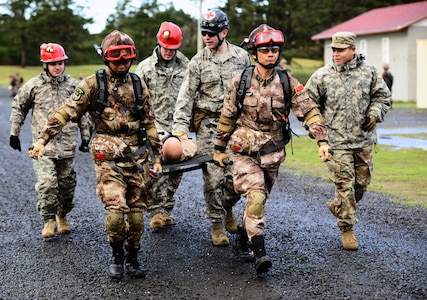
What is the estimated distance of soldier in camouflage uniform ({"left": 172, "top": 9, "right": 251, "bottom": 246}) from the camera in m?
7.59

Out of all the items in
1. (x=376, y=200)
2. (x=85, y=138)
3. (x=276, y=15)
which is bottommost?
(x=376, y=200)

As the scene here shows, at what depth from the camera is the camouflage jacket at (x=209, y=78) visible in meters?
7.70

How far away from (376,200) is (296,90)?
13.8ft

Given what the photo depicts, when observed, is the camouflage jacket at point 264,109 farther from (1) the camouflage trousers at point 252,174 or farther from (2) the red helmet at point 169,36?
(2) the red helmet at point 169,36

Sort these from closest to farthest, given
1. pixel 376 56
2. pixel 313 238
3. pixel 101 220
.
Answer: pixel 313 238 < pixel 101 220 < pixel 376 56

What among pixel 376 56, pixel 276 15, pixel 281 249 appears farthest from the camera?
pixel 276 15

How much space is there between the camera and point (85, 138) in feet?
27.8

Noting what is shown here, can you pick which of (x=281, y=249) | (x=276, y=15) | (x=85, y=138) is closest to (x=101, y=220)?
(x=85, y=138)

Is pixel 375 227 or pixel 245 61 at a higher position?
pixel 245 61

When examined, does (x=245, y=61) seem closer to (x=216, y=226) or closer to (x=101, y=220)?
(x=216, y=226)

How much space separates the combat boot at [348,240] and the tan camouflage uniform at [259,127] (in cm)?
114

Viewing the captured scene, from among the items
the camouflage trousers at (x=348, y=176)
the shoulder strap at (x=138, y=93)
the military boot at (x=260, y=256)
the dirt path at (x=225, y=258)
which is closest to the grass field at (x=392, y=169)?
the dirt path at (x=225, y=258)

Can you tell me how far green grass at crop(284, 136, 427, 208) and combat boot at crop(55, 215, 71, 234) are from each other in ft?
12.6

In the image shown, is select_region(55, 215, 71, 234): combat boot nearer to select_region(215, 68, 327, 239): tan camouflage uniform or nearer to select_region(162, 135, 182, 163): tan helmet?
select_region(162, 135, 182, 163): tan helmet
